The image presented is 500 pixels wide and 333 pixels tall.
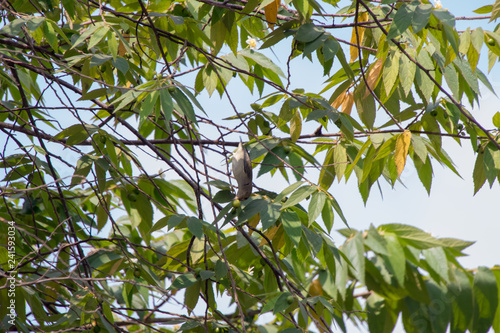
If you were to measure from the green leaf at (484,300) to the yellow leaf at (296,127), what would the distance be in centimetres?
101

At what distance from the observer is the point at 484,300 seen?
3.94ft

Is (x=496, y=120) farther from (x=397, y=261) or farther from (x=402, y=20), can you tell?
(x=397, y=261)

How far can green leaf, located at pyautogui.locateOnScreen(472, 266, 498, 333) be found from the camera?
1184 millimetres

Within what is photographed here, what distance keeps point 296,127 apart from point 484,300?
1.08 m

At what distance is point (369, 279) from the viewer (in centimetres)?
120

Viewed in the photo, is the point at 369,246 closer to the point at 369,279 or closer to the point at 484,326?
the point at 369,279

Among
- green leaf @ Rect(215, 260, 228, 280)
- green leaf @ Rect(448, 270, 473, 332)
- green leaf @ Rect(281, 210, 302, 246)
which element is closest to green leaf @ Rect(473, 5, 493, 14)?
green leaf @ Rect(281, 210, 302, 246)

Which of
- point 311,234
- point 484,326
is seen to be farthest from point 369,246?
point 311,234

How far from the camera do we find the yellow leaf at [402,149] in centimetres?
Answer: 185

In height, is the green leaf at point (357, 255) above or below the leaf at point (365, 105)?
Answer: below

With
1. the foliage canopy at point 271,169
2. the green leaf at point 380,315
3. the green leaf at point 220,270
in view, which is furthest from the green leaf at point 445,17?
the green leaf at point 220,270

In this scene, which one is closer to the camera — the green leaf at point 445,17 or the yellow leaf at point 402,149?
the green leaf at point 445,17

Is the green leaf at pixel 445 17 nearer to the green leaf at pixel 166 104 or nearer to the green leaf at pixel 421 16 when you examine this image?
the green leaf at pixel 421 16

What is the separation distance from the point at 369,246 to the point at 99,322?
1.17 meters
